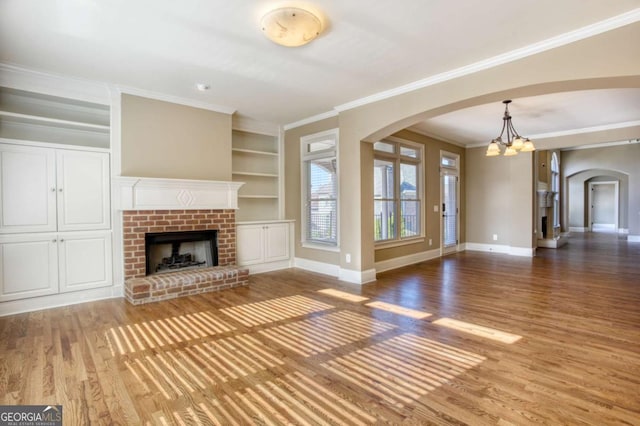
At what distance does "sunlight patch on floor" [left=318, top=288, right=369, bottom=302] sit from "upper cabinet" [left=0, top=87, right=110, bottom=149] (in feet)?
11.5

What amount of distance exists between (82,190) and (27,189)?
491mm

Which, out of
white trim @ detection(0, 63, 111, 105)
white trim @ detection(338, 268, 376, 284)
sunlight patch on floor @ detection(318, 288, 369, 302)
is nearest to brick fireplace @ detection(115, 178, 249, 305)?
white trim @ detection(0, 63, 111, 105)

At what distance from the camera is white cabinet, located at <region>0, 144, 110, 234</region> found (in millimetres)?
3480

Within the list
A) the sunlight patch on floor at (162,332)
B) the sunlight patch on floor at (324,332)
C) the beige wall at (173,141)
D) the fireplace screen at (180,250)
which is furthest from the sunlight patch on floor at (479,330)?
the beige wall at (173,141)

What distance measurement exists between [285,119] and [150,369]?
14.1 ft

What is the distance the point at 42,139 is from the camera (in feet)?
13.2

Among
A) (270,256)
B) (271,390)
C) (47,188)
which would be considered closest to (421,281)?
(270,256)

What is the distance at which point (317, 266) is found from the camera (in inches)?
221

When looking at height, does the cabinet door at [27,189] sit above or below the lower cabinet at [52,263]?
above

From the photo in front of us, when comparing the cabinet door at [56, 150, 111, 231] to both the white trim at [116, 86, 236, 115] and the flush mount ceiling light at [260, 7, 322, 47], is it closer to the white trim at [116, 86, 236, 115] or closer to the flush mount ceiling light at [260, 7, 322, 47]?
the white trim at [116, 86, 236, 115]

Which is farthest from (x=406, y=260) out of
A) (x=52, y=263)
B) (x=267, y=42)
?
(x=52, y=263)

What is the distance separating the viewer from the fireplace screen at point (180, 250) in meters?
4.42

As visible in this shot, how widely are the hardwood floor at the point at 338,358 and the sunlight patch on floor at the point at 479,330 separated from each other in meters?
0.02

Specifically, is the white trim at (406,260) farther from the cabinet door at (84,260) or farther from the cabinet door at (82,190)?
the cabinet door at (82,190)
